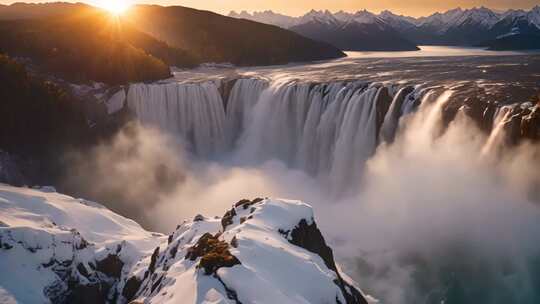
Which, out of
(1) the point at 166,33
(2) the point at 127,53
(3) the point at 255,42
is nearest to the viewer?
(2) the point at 127,53

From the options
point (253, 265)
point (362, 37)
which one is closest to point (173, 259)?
point (253, 265)

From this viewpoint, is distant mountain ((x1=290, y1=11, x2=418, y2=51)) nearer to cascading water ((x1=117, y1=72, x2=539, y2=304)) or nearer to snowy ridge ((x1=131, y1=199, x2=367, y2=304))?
cascading water ((x1=117, y1=72, x2=539, y2=304))

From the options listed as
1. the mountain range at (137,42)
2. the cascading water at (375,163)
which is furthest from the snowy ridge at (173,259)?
the mountain range at (137,42)

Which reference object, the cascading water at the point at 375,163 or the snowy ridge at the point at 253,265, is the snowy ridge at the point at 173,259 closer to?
the snowy ridge at the point at 253,265

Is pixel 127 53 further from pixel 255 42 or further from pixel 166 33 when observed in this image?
pixel 166 33

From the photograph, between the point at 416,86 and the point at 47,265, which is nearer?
the point at 47,265

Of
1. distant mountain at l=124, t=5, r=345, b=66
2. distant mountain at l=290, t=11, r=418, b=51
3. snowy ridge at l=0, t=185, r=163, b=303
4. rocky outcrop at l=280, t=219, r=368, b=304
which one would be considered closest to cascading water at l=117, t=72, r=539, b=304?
rocky outcrop at l=280, t=219, r=368, b=304

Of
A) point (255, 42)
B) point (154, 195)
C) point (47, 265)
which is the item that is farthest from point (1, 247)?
point (255, 42)

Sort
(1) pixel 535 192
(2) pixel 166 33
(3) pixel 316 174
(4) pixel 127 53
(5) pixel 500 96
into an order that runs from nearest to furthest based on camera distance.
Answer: (1) pixel 535 192
(5) pixel 500 96
(3) pixel 316 174
(4) pixel 127 53
(2) pixel 166 33
